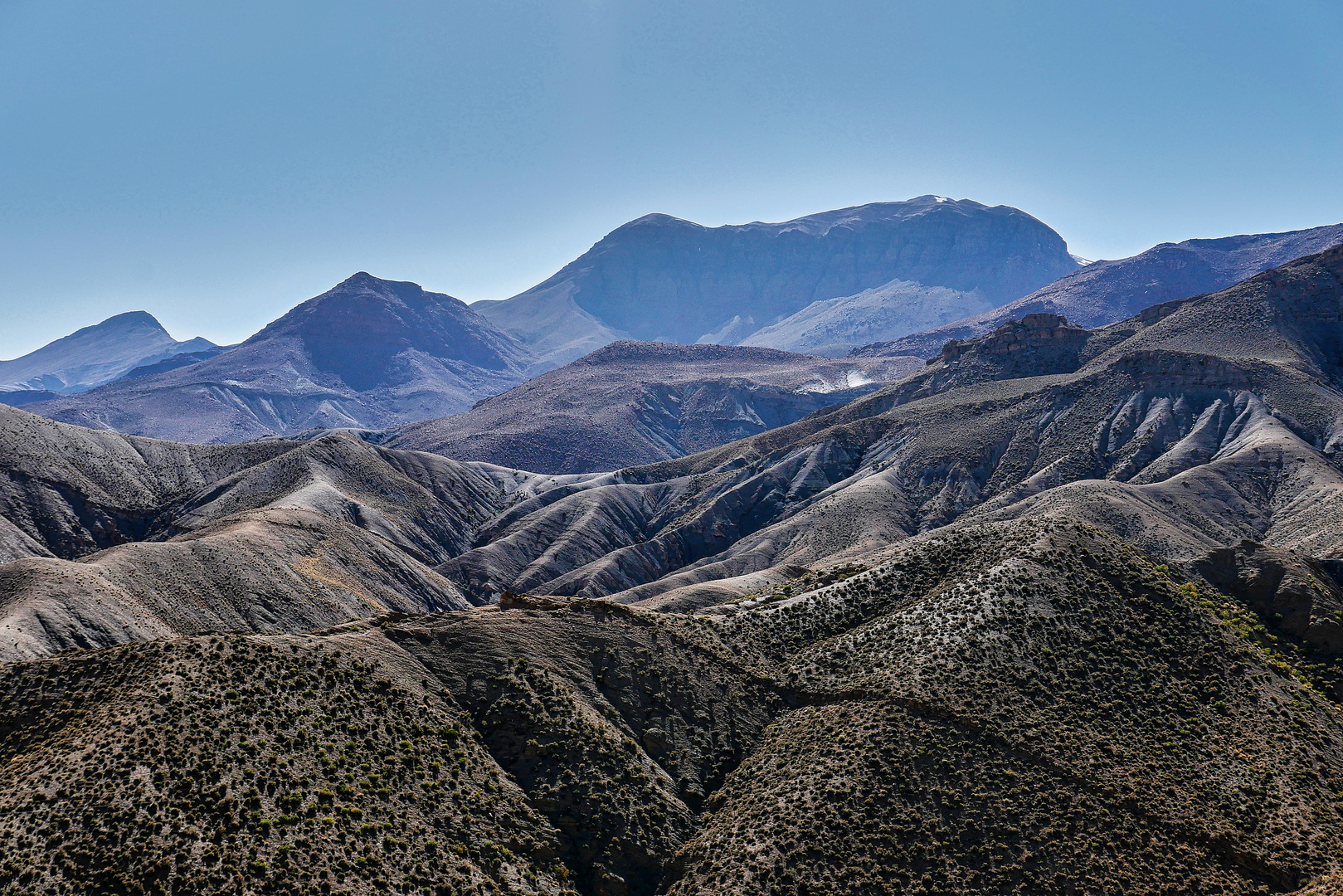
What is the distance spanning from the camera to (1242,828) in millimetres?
45125

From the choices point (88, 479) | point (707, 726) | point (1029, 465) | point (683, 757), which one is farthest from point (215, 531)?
point (1029, 465)

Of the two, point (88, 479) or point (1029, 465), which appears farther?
point (1029, 465)

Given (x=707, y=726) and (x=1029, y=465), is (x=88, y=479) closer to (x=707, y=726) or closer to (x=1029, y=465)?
(x=707, y=726)

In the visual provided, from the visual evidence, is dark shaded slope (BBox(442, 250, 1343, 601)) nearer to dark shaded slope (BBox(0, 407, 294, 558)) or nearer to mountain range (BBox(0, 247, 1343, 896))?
mountain range (BBox(0, 247, 1343, 896))

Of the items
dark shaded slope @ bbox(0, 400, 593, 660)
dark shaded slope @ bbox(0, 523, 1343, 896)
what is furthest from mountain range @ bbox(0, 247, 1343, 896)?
dark shaded slope @ bbox(0, 400, 593, 660)

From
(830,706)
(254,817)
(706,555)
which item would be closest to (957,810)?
(830,706)

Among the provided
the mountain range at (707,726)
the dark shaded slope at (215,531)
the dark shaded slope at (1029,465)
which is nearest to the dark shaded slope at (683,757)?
the mountain range at (707,726)

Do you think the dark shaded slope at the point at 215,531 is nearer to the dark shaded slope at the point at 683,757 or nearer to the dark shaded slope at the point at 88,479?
the dark shaded slope at the point at 88,479

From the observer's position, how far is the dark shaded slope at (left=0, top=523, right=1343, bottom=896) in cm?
3725

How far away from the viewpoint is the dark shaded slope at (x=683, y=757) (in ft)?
122

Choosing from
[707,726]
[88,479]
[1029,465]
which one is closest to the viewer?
[707,726]

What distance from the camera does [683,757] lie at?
5066 cm

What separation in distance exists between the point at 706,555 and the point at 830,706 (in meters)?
93.4

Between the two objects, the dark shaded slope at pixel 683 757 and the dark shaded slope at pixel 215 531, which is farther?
the dark shaded slope at pixel 215 531
